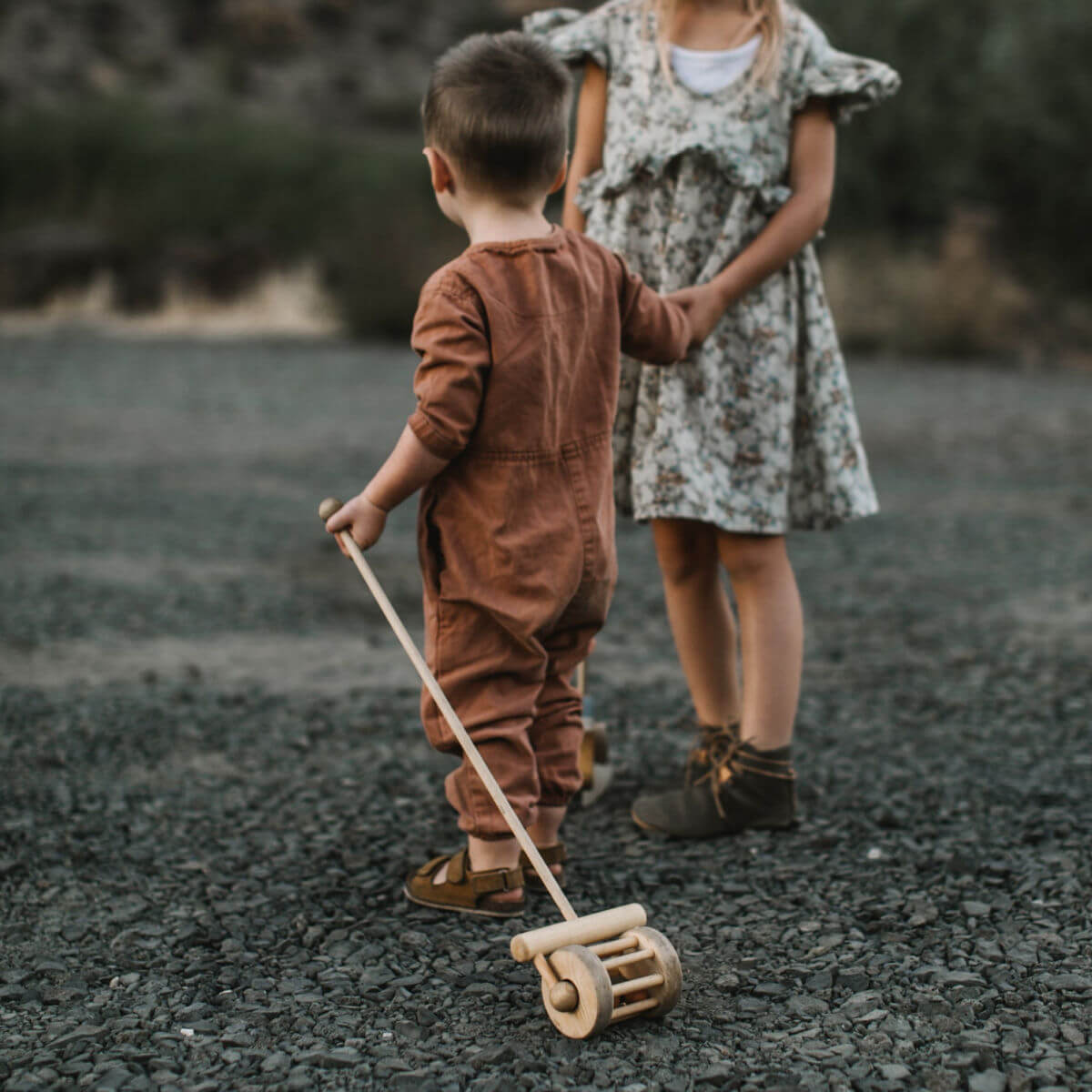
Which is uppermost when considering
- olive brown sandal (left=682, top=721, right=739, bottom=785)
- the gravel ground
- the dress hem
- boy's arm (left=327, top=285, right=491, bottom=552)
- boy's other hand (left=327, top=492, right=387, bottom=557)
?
boy's arm (left=327, top=285, right=491, bottom=552)

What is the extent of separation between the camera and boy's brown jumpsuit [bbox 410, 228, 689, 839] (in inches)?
89.0

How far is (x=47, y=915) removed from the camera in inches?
97.3

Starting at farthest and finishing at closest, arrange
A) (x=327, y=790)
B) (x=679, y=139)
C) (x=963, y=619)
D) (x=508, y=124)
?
(x=963, y=619)
(x=327, y=790)
(x=679, y=139)
(x=508, y=124)

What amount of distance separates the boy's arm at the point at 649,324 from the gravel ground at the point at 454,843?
95 centimetres

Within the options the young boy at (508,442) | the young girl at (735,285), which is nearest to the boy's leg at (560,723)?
the young boy at (508,442)

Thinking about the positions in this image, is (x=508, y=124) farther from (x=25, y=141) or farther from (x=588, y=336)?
(x=25, y=141)

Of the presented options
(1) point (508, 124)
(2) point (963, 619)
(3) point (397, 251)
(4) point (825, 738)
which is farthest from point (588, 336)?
(3) point (397, 251)

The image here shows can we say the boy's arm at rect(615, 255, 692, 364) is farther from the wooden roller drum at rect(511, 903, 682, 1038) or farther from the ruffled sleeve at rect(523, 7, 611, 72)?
the wooden roller drum at rect(511, 903, 682, 1038)

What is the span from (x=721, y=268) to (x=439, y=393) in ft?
2.44

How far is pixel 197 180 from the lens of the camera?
2134 centimetres

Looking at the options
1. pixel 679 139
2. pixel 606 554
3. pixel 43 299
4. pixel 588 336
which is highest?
pixel 679 139

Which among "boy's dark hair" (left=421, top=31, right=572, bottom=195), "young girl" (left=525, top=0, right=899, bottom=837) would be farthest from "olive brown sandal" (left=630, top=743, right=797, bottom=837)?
"boy's dark hair" (left=421, top=31, right=572, bottom=195)

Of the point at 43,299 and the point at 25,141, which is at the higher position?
the point at 25,141

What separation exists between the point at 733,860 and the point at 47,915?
1.23 meters
